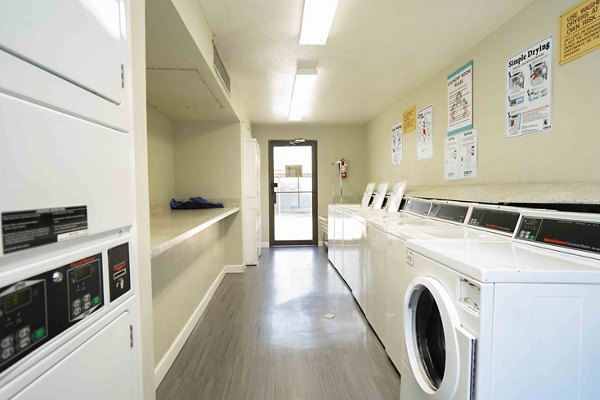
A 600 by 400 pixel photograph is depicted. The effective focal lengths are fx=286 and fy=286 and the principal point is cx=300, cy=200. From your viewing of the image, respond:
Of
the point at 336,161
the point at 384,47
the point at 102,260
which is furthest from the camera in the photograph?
the point at 336,161

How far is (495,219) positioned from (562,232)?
449 millimetres

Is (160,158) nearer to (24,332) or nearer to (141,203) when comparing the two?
(141,203)

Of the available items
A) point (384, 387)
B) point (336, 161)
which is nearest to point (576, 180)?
point (384, 387)

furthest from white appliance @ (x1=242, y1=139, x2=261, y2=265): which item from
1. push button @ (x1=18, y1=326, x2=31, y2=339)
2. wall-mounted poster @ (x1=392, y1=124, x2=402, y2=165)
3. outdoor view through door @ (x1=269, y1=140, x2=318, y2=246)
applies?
push button @ (x1=18, y1=326, x2=31, y2=339)

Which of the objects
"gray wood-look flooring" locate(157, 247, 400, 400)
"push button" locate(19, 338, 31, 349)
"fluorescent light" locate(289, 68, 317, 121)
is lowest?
"gray wood-look flooring" locate(157, 247, 400, 400)

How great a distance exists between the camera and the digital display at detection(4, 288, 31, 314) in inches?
20.7

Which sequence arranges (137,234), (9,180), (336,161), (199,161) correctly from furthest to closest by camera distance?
(336,161) < (199,161) < (137,234) < (9,180)

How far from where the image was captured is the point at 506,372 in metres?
0.93

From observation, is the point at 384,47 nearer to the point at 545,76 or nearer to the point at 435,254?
the point at 545,76

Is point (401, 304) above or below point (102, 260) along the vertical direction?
below

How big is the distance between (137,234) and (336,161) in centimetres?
502

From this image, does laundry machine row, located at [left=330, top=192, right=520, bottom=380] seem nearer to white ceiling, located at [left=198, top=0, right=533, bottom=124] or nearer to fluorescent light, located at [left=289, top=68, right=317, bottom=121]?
white ceiling, located at [left=198, top=0, right=533, bottom=124]

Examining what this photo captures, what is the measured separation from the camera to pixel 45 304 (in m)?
0.62

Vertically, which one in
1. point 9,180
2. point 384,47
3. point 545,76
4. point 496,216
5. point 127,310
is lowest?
point 127,310
